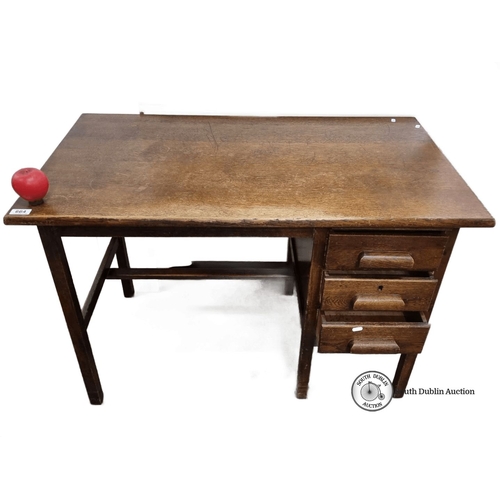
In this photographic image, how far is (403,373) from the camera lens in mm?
1800

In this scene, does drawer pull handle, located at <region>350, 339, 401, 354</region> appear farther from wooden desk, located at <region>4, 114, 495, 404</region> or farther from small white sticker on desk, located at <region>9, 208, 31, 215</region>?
small white sticker on desk, located at <region>9, 208, 31, 215</region>

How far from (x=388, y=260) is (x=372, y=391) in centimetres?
78

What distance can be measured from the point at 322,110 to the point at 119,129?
93cm

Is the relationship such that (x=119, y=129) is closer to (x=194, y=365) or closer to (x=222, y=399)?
(x=194, y=365)

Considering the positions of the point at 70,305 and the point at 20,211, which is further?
the point at 70,305

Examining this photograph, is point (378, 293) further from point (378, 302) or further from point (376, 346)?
point (376, 346)

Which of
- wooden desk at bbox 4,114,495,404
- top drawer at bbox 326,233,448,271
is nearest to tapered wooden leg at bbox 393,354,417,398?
wooden desk at bbox 4,114,495,404

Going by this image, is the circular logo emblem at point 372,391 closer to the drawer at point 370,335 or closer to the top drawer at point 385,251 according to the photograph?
the drawer at point 370,335

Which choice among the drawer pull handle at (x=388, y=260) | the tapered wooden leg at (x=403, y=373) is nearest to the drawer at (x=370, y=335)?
the tapered wooden leg at (x=403, y=373)

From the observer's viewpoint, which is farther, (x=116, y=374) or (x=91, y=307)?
(x=116, y=374)

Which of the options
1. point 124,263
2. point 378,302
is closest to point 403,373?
point 378,302

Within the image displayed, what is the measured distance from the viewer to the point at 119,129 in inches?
71.3

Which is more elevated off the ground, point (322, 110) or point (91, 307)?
point (322, 110)

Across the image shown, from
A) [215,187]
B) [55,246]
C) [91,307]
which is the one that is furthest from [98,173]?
[91,307]
